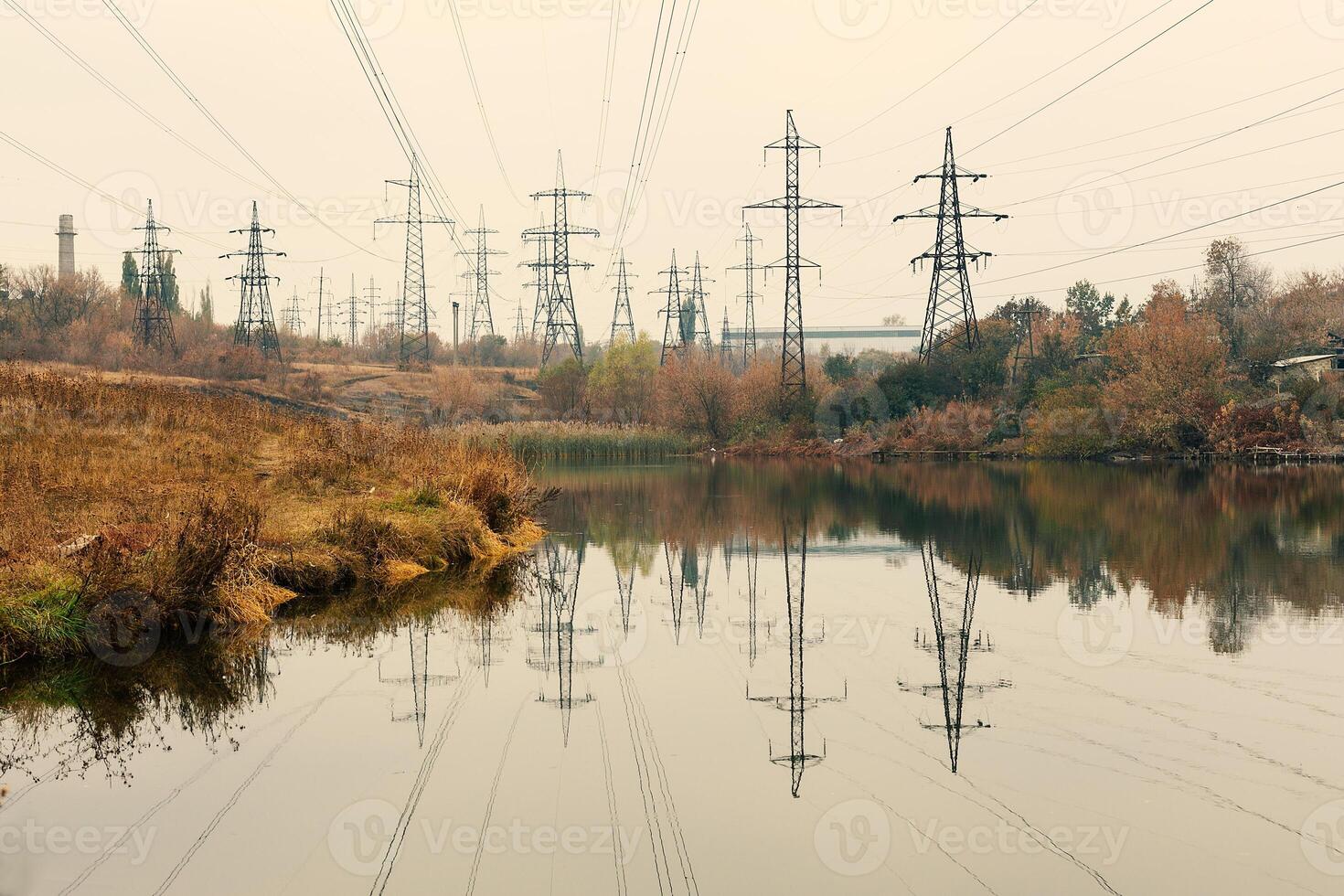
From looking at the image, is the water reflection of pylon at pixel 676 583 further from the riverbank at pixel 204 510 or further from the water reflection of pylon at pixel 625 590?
the riverbank at pixel 204 510

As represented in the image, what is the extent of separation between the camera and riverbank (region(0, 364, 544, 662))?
12.6m

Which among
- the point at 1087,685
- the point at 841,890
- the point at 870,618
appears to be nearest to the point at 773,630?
the point at 870,618

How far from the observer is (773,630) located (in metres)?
14.0

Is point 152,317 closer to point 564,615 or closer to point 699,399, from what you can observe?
point 699,399

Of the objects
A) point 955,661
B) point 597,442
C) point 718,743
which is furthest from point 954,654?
point 597,442

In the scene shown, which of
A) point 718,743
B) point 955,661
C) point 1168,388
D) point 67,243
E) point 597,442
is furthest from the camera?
point 67,243

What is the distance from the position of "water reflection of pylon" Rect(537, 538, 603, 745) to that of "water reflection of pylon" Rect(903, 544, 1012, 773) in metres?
2.97

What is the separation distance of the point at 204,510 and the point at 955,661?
8.43 m

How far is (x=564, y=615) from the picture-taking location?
15.3 metres

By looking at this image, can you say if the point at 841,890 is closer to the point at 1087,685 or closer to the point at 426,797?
the point at 426,797

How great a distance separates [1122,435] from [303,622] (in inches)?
1872

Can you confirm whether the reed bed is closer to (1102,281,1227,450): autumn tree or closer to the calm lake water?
Answer: (1102,281,1227,450): autumn tree

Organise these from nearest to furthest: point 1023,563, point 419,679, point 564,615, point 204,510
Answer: point 419,679, point 204,510, point 564,615, point 1023,563

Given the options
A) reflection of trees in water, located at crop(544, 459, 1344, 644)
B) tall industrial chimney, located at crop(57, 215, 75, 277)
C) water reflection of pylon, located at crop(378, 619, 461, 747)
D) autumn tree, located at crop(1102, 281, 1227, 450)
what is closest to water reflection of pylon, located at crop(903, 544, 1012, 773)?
reflection of trees in water, located at crop(544, 459, 1344, 644)
